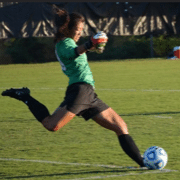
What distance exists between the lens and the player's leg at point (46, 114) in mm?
6227

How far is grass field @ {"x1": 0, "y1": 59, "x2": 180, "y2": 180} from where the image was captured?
6348mm

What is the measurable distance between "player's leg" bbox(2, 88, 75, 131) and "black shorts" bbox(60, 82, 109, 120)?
0.30 feet

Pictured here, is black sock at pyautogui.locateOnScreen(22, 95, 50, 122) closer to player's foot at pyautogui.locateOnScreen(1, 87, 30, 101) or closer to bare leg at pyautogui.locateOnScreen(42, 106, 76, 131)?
player's foot at pyautogui.locateOnScreen(1, 87, 30, 101)

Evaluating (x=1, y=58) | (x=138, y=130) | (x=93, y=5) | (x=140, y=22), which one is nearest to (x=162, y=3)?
(x=140, y=22)

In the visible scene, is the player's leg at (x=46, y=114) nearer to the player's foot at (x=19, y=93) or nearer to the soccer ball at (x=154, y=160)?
the player's foot at (x=19, y=93)

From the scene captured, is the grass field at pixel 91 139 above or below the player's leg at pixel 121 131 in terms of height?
below

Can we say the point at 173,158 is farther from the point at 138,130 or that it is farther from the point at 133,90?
the point at 133,90

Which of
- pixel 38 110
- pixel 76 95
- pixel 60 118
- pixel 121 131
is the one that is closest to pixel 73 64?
pixel 76 95

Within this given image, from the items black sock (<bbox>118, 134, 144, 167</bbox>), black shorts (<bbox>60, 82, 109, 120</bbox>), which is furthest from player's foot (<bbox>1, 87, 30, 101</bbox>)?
black sock (<bbox>118, 134, 144, 167</bbox>)

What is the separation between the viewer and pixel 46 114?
652cm

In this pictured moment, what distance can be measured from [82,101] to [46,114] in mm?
598

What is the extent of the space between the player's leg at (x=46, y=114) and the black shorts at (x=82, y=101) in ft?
0.30

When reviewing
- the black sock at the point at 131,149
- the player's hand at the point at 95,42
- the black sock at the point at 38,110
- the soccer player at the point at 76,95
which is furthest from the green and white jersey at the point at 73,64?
the black sock at the point at 131,149

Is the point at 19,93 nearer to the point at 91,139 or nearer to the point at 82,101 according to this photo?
the point at 82,101
